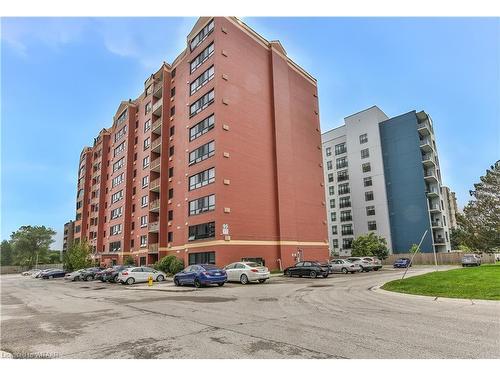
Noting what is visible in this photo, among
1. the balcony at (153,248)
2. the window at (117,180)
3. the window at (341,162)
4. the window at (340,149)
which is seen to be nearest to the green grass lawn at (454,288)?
the balcony at (153,248)

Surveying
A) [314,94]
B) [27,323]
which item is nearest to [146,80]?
[314,94]

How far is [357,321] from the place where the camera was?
30.1 ft

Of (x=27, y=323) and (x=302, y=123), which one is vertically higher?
(x=302, y=123)

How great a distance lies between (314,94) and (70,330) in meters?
47.6

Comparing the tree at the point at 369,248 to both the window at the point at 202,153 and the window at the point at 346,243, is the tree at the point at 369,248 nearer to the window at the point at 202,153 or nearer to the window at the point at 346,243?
the window at the point at 346,243

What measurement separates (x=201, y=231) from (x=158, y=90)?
87.5ft

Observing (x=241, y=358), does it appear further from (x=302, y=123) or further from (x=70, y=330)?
(x=302, y=123)

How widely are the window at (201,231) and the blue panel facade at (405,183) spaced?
4307cm

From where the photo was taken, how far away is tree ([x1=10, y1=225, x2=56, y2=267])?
112m

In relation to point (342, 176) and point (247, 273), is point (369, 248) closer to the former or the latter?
point (342, 176)

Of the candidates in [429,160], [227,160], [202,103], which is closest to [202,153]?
[227,160]

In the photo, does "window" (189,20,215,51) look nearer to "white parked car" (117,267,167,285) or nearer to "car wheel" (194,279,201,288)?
"white parked car" (117,267,167,285)

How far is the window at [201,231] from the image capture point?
113ft

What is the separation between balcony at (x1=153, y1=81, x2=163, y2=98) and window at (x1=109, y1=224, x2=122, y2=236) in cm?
2125
